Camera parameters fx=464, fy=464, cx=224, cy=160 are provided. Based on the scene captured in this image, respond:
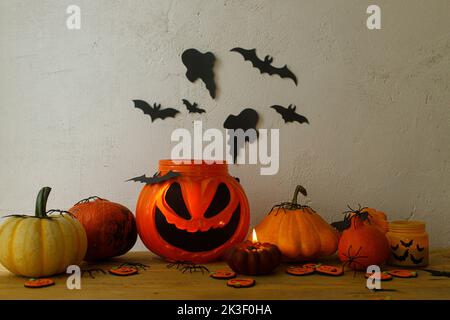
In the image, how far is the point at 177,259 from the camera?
123 cm

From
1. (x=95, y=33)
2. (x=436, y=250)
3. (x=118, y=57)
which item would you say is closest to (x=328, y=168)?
(x=436, y=250)

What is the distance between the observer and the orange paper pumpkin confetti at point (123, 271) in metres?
1.09

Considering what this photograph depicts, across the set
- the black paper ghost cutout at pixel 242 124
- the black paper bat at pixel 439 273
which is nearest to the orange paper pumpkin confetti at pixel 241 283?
the black paper bat at pixel 439 273

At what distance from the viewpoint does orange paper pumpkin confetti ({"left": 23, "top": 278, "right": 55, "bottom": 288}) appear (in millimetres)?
973

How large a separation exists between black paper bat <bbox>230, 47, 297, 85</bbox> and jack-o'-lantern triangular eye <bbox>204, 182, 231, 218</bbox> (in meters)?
0.47

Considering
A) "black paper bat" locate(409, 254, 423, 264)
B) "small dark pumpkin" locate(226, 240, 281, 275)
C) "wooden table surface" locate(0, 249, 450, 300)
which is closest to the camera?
"wooden table surface" locate(0, 249, 450, 300)

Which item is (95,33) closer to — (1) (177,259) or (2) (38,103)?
(2) (38,103)

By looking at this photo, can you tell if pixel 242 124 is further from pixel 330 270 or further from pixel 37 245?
pixel 37 245

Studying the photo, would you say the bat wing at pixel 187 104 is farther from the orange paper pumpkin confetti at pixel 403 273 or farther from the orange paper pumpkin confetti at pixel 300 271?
the orange paper pumpkin confetti at pixel 403 273

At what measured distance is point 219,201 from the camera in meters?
1.22

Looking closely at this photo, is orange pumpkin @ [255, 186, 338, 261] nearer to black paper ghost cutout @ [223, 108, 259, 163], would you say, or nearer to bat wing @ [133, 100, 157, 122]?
black paper ghost cutout @ [223, 108, 259, 163]

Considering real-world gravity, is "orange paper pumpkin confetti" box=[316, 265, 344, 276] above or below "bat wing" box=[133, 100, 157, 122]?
below

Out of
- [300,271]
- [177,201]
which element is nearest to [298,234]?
[300,271]

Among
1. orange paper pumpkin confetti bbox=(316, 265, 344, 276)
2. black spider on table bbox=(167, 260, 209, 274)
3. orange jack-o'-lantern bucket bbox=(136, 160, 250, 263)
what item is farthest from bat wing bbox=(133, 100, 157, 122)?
orange paper pumpkin confetti bbox=(316, 265, 344, 276)
